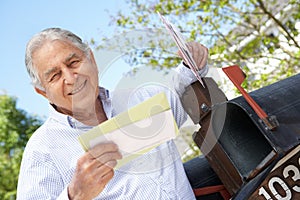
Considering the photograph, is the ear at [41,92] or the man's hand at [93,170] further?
the ear at [41,92]

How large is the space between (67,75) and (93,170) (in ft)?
1.20

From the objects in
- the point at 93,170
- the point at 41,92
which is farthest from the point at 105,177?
the point at 41,92

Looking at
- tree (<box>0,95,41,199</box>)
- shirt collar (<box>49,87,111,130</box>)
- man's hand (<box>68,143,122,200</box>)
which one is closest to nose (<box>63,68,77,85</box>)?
shirt collar (<box>49,87,111,130</box>)

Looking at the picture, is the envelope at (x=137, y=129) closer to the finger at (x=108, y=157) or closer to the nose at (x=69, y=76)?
the finger at (x=108, y=157)

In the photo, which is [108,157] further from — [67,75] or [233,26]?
[233,26]

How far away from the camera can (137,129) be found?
1.29 m

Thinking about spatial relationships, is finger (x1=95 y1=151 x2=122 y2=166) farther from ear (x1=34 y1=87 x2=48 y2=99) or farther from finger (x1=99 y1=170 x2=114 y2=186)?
ear (x1=34 y1=87 x2=48 y2=99)

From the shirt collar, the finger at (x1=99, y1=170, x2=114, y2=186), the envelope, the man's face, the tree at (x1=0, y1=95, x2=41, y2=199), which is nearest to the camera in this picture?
the envelope

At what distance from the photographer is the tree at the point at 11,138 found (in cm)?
1423

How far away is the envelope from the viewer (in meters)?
1.25

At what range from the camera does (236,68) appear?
5.08 feet

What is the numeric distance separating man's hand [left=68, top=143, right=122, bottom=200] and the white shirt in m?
0.14

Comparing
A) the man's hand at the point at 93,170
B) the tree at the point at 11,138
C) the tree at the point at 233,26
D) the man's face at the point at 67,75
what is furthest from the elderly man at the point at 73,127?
the tree at the point at 11,138

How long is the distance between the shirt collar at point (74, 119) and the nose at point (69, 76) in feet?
0.38
